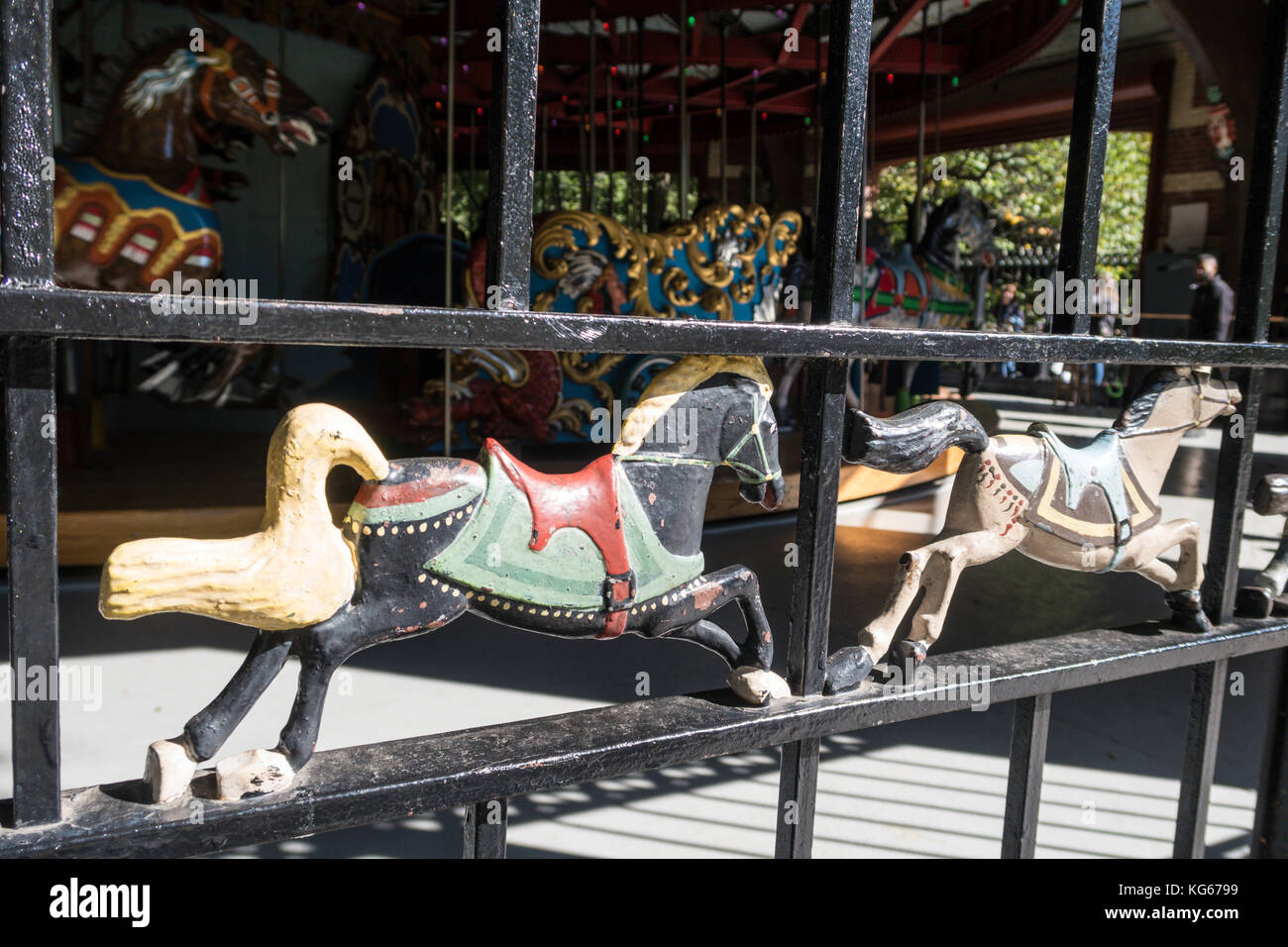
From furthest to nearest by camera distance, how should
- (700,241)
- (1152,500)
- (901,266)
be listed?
(901,266), (700,241), (1152,500)

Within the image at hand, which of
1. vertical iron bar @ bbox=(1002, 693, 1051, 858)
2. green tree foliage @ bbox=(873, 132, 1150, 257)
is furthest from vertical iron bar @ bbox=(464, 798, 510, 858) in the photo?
green tree foliage @ bbox=(873, 132, 1150, 257)

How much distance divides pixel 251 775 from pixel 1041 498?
103cm

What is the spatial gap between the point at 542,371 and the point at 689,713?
398 centimetres

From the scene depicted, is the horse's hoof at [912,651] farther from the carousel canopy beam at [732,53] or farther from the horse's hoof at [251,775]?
the carousel canopy beam at [732,53]

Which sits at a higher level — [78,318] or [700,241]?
[700,241]

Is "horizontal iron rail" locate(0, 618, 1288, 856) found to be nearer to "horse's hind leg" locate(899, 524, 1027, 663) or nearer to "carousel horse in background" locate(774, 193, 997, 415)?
"horse's hind leg" locate(899, 524, 1027, 663)

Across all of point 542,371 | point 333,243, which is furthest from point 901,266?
point 333,243

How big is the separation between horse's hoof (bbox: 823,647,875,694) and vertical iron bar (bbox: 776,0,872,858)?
0.02 m

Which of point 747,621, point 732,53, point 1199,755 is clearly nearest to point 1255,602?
point 1199,755

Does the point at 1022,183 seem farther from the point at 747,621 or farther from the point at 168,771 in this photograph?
the point at 168,771

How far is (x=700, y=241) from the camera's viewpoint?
5.36m

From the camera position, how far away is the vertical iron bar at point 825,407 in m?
1.04
